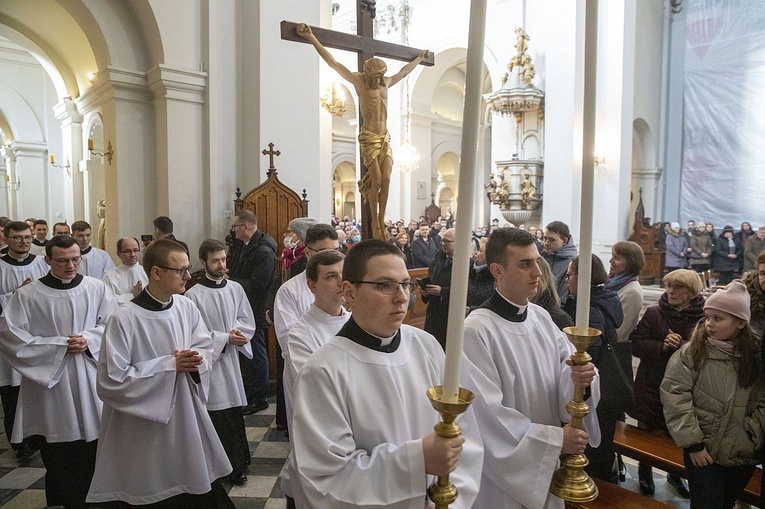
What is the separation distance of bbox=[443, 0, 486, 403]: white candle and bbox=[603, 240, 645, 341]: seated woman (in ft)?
11.4

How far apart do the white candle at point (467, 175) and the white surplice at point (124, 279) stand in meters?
4.89

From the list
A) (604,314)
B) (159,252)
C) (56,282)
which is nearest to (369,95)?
(159,252)

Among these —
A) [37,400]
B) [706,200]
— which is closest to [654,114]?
[706,200]

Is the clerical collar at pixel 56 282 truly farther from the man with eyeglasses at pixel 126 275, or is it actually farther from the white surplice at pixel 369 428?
the white surplice at pixel 369 428

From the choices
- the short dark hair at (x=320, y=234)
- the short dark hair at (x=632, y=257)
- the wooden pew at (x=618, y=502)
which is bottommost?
the wooden pew at (x=618, y=502)

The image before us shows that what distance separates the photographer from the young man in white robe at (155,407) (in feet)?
9.11

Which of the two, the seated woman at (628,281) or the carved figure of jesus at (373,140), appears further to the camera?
the carved figure of jesus at (373,140)

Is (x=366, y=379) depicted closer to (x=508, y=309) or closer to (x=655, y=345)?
(x=508, y=309)

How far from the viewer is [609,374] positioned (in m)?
3.10

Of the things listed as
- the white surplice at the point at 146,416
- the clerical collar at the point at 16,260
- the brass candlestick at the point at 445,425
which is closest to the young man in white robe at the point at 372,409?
the brass candlestick at the point at 445,425

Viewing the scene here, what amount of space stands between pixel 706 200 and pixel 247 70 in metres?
14.9

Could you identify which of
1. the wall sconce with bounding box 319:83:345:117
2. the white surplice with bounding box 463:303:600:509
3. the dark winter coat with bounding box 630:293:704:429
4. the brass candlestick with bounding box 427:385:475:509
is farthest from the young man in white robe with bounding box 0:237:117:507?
the wall sconce with bounding box 319:83:345:117

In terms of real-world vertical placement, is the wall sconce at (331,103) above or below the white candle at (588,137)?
above

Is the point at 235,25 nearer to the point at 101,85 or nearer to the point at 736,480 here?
the point at 101,85
